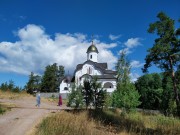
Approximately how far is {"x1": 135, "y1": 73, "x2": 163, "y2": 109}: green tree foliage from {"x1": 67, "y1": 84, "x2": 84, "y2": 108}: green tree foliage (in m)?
29.6

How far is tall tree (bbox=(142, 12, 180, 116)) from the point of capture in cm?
2855

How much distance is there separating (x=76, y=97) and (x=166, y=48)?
1152 cm

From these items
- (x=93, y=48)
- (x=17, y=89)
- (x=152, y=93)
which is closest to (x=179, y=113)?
(x=152, y=93)

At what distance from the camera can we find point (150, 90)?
53188 mm

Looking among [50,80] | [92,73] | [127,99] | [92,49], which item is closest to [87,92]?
[127,99]

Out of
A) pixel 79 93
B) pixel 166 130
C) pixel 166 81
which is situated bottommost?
pixel 166 130

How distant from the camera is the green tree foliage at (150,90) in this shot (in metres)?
51.7

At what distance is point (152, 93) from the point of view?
172 feet

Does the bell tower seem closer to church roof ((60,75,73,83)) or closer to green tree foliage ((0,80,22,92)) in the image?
church roof ((60,75,73,83))

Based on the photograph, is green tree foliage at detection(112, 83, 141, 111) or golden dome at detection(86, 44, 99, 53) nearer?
green tree foliage at detection(112, 83, 141, 111)

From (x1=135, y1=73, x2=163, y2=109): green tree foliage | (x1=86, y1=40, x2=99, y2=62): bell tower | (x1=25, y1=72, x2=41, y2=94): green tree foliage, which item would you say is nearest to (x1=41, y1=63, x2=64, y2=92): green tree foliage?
(x1=25, y1=72, x2=41, y2=94): green tree foliage

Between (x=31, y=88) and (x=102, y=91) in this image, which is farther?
(x=31, y=88)

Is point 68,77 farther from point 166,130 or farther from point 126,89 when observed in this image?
point 166,130

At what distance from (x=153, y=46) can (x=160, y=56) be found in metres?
1.42
